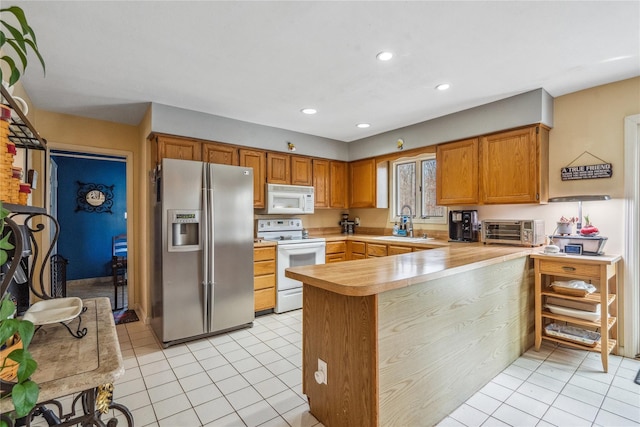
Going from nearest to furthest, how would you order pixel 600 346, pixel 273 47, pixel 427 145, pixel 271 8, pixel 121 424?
pixel 271 8 < pixel 121 424 < pixel 273 47 < pixel 600 346 < pixel 427 145

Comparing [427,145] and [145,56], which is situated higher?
[145,56]

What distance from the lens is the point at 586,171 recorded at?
2.87 meters

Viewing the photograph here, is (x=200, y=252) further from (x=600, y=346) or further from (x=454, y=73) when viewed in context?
(x=600, y=346)

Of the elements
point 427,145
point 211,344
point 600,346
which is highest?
point 427,145

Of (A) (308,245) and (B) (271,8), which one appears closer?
(B) (271,8)

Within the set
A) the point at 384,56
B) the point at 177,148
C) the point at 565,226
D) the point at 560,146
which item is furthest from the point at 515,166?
the point at 177,148

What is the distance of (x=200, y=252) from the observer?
313 cm

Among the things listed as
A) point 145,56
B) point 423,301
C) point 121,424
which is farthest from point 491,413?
point 145,56

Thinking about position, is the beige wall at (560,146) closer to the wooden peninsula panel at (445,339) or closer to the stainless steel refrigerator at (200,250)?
the stainless steel refrigerator at (200,250)

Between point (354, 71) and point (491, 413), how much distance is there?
258cm

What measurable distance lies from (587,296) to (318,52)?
9.51ft

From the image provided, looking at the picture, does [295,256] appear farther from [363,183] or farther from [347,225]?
[363,183]

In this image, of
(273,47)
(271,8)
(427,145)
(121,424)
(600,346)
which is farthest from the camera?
(427,145)

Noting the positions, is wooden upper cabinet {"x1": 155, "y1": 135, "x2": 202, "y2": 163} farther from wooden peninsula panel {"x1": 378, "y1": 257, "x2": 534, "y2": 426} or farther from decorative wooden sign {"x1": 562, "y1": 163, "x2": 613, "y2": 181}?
decorative wooden sign {"x1": 562, "y1": 163, "x2": 613, "y2": 181}
